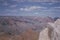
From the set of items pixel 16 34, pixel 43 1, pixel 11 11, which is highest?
pixel 43 1

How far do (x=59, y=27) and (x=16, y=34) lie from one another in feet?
1.74

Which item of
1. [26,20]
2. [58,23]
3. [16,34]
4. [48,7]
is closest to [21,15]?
[26,20]

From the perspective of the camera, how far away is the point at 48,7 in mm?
1510

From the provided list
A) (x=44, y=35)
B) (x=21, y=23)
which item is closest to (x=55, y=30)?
(x=44, y=35)

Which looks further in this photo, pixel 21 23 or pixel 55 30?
pixel 21 23

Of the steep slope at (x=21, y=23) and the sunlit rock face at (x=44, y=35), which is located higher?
the steep slope at (x=21, y=23)

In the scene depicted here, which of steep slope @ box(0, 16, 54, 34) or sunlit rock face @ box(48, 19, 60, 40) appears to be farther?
steep slope @ box(0, 16, 54, 34)

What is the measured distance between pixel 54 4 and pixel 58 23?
0.24 m

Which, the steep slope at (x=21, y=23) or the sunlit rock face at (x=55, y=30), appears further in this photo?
the steep slope at (x=21, y=23)

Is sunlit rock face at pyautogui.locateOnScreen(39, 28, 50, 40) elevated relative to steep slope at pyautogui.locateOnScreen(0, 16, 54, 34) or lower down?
lower down

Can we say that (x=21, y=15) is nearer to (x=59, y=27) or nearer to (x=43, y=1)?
(x=43, y=1)

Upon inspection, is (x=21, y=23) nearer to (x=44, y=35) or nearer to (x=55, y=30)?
(x=44, y=35)

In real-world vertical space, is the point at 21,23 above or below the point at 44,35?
above

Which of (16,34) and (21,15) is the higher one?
(21,15)
